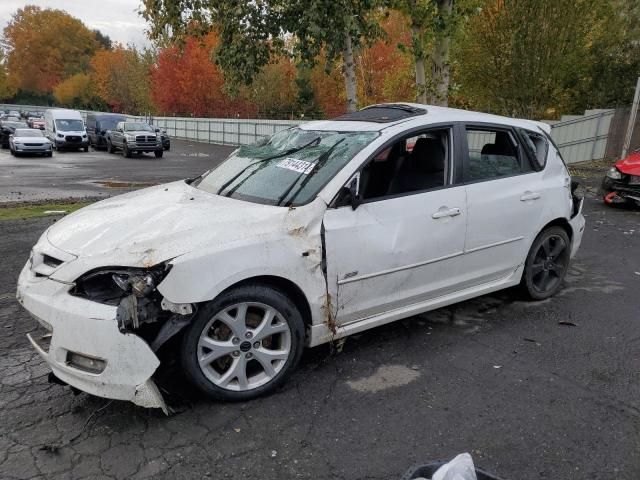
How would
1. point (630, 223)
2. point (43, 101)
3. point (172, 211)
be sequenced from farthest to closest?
1. point (43, 101)
2. point (630, 223)
3. point (172, 211)

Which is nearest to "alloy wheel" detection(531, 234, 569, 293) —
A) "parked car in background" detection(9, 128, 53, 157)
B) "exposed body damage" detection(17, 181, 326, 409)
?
"exposed body damage" detection(17, 181, 326, 409)

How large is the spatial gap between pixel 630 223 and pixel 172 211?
26.5 feet

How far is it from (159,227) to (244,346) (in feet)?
2.94

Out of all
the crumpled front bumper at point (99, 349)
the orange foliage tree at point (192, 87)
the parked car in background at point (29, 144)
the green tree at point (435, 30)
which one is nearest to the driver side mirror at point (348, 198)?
the crumpled front bumper at point (99, 349)

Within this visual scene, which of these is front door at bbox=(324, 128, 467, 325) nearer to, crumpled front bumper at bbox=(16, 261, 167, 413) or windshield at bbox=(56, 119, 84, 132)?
crumpled front bumper at bbox=(16, 261, 167, 413)

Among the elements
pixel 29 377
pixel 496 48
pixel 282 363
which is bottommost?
pixel 29 377

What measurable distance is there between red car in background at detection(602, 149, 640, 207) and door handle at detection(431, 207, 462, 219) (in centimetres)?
713

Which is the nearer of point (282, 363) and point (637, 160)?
point (282, 363)

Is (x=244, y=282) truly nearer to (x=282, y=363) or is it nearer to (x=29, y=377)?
(x=282, y=363)

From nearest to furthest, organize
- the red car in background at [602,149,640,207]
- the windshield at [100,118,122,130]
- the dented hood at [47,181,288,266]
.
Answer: the dented hood at [47,181,288,266] → the red car in background at [602,149,640,207] → the windshield at [100,118,122,130]

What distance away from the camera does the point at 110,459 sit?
259cm

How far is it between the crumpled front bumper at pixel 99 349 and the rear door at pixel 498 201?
2560 mm

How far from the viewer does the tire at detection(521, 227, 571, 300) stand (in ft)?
15.2

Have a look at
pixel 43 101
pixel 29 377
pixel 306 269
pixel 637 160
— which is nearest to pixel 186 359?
pixel 306 269
